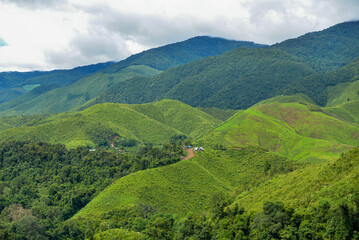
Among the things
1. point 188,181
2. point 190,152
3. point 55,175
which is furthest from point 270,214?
point 55,175

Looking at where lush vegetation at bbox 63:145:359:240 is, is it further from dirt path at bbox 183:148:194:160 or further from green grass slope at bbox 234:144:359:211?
dirt path at bbox 183:148:194:160

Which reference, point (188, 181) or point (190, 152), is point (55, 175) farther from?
point (188, 181)

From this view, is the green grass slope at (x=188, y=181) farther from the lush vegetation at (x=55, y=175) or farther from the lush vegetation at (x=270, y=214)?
the lush vegetation at (x=55, y=175)

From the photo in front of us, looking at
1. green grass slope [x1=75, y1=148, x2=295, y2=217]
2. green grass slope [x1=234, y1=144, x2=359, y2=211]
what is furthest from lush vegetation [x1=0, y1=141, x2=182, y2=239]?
green grass slope [x1=234, y1=144, x2=359, y2=211]

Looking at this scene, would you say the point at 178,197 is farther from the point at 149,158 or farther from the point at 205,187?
the point at 149,158


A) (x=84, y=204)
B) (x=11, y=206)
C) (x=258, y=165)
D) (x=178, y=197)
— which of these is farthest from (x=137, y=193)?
(x=258, y=165)
